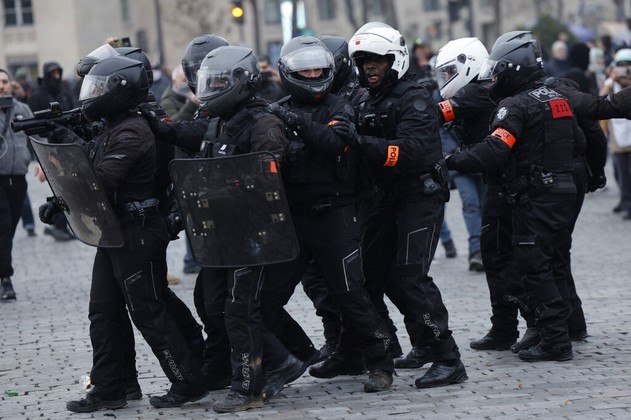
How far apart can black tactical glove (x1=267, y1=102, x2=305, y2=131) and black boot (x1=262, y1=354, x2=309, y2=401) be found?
132cm

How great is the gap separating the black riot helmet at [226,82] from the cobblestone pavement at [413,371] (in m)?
1.61

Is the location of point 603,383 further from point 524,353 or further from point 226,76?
point 226,76

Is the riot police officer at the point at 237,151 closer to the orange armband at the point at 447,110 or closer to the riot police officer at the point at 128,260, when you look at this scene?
the riot police officer at the point at 128,260

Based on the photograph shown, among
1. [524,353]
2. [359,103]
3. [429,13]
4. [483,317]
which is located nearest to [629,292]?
[483,317]

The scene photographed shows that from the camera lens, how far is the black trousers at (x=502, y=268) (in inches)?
326

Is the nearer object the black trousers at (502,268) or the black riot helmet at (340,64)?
the black riot helmet at (340,64)

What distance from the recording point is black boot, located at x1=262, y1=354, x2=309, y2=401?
23.8ft

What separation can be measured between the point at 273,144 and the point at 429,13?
211 ft

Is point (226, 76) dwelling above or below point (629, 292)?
above

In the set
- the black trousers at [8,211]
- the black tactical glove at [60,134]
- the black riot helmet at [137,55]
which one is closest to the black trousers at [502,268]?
the black riot helmet at [137,55]

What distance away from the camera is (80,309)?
1107 cm

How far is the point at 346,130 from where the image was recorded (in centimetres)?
693

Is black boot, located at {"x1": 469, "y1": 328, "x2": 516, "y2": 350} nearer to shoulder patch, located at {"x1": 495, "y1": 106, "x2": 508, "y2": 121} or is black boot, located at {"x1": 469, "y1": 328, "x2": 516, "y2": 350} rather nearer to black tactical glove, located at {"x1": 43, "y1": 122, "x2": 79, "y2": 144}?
shoulder patch, located at {"x1": 495, "y1": 106, "x2": 508, "y2": 121}

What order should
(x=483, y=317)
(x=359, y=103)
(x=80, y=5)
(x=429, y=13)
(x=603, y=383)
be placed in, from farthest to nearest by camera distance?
(x=429, y=13)
(x=80, y=5)
(x=483, y=317)
(x=359, y=103)
(x=603, y=383)
